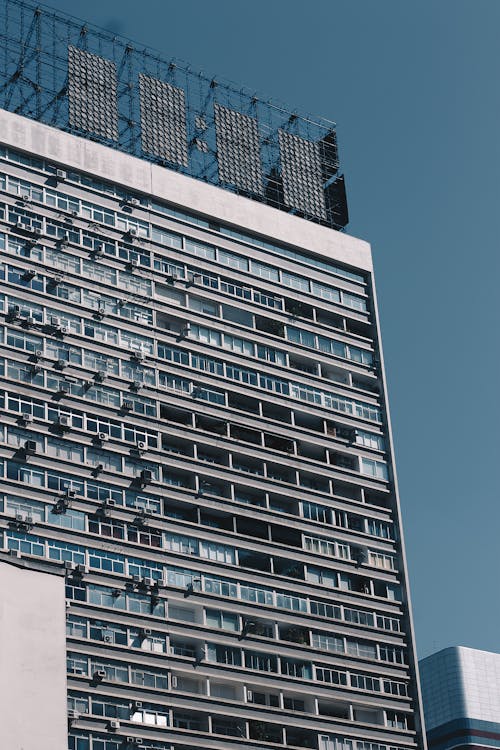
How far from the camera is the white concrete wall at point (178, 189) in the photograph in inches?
4446

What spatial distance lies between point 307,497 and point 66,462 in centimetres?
2117

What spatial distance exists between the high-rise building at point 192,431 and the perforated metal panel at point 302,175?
0.30m

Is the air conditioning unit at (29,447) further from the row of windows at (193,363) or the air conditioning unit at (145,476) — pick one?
the air conditioning unit at (145,476)

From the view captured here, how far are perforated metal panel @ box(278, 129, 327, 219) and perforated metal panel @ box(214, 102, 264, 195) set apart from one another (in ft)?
9.92

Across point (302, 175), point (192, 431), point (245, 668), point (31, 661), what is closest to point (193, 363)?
point (192, 431)

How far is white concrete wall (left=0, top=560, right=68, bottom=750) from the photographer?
7106 centimetres

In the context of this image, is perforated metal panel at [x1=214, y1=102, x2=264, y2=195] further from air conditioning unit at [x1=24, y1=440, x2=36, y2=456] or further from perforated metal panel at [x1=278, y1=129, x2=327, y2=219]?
air conditioning unit at [x1=24, y1=440, x2=36, y2=456]

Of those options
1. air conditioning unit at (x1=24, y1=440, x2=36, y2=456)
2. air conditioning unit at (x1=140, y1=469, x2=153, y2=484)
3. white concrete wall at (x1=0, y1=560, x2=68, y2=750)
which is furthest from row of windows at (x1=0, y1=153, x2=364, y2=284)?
white concrete wall at (x1=0, y1=560, x2=68, y2=750)

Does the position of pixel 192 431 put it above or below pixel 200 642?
above

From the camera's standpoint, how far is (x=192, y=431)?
111 meters

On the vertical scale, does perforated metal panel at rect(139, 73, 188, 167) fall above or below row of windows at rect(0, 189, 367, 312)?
above

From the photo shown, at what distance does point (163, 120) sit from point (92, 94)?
21.8 feet

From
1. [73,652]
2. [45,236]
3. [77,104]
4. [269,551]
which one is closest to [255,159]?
[77,104]

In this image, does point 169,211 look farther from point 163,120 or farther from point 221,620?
point 221,620
